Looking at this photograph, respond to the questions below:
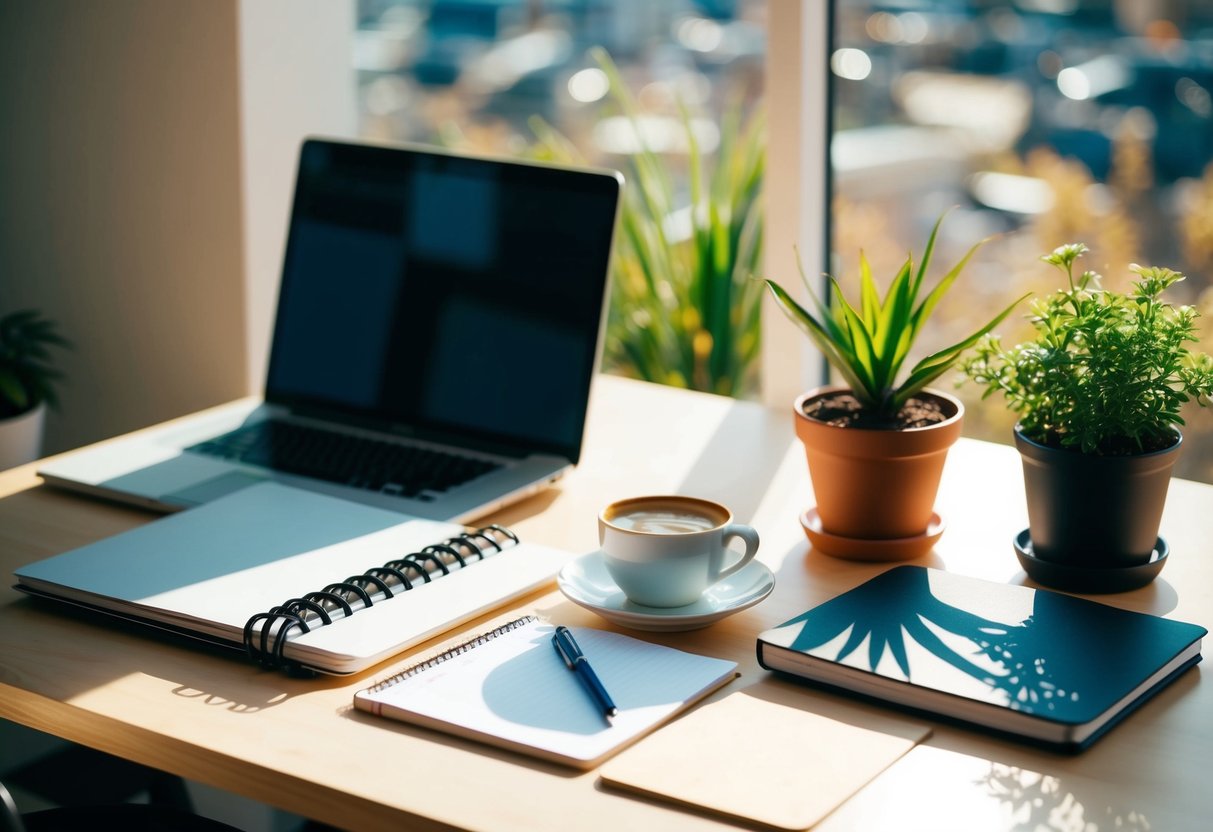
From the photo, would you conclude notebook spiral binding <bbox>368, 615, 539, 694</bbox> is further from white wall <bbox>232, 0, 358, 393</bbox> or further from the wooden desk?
white wall <bbox>232, 0, 358, 393</bbox>

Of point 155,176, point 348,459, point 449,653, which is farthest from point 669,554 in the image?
point 155,176

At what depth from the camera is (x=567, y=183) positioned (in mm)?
1352

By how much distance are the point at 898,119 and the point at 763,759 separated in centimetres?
523

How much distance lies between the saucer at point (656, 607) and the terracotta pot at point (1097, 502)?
0.24 metres

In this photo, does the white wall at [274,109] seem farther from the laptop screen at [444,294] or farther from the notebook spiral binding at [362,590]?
the notebook spiral binding at [362,590]

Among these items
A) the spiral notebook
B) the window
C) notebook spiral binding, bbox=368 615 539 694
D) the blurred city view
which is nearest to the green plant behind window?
the blurred city view

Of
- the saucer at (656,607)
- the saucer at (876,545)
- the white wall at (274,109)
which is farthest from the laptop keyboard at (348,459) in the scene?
the white wall at (274,109)

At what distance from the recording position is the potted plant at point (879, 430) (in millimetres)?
1115

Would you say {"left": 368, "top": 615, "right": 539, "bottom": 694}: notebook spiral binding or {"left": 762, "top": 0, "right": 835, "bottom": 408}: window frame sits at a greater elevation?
{"left": 762, "top": 0, "right": 835, "bottom": 408}: window frame

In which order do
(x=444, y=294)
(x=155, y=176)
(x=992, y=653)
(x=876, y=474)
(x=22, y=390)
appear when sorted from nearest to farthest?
(x=992, y=653) → (x=876, y=474) → (x=444, y=294) → (x=22, y=390) → (x=155, y=176)

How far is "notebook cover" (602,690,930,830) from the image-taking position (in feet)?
2.50

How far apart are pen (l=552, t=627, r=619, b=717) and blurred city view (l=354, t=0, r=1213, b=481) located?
0.56 m

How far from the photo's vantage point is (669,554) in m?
0.97

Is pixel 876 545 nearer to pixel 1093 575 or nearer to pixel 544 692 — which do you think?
pixel 1093 575
